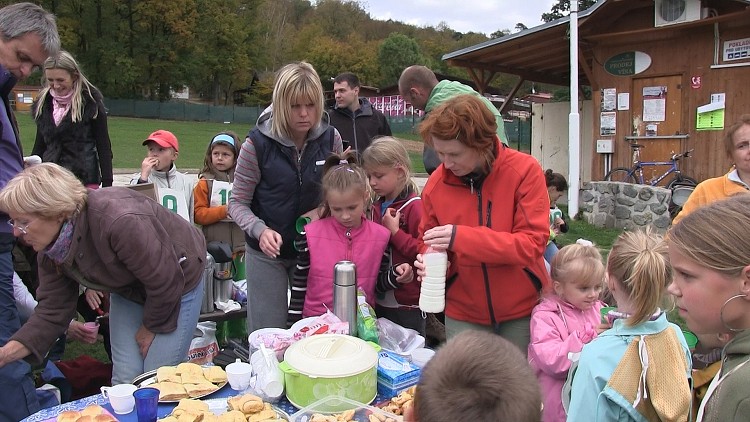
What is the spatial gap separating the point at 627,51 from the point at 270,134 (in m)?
9.42

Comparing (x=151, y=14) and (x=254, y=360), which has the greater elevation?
(x=151, y=14)

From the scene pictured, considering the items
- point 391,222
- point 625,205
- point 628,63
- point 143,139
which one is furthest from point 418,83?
point 143,139

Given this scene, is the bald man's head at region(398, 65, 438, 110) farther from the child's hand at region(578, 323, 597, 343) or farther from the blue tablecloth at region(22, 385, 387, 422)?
the blue tablecloth at region(22, 385, 387, 422)

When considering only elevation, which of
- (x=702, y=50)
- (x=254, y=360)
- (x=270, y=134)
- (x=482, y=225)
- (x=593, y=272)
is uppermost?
(x=702, y=50)

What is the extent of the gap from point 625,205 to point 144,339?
8.94 metres

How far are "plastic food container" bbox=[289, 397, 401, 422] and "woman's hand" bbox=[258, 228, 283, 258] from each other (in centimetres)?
101

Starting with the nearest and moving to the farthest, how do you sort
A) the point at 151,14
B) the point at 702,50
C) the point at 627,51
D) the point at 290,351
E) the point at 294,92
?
1. the point at 290,351
2. the point at 294,92
3. the point at 702,50
4. the point at 627,51
5. the point at 151,14

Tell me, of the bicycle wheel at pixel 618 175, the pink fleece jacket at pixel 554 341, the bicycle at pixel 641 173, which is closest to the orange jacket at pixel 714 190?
the pink fleece jacket at pixel 554 341

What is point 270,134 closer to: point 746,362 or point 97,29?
point 746,362

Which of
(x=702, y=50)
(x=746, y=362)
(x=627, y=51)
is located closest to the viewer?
(x=746, y=362)

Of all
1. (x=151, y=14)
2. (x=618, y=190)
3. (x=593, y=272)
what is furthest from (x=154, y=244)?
(x=151, y=14)

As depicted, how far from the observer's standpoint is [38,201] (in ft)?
7.61

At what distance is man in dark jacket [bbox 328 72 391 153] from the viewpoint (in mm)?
6309

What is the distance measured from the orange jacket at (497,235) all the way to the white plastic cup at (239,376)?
0.93 m
